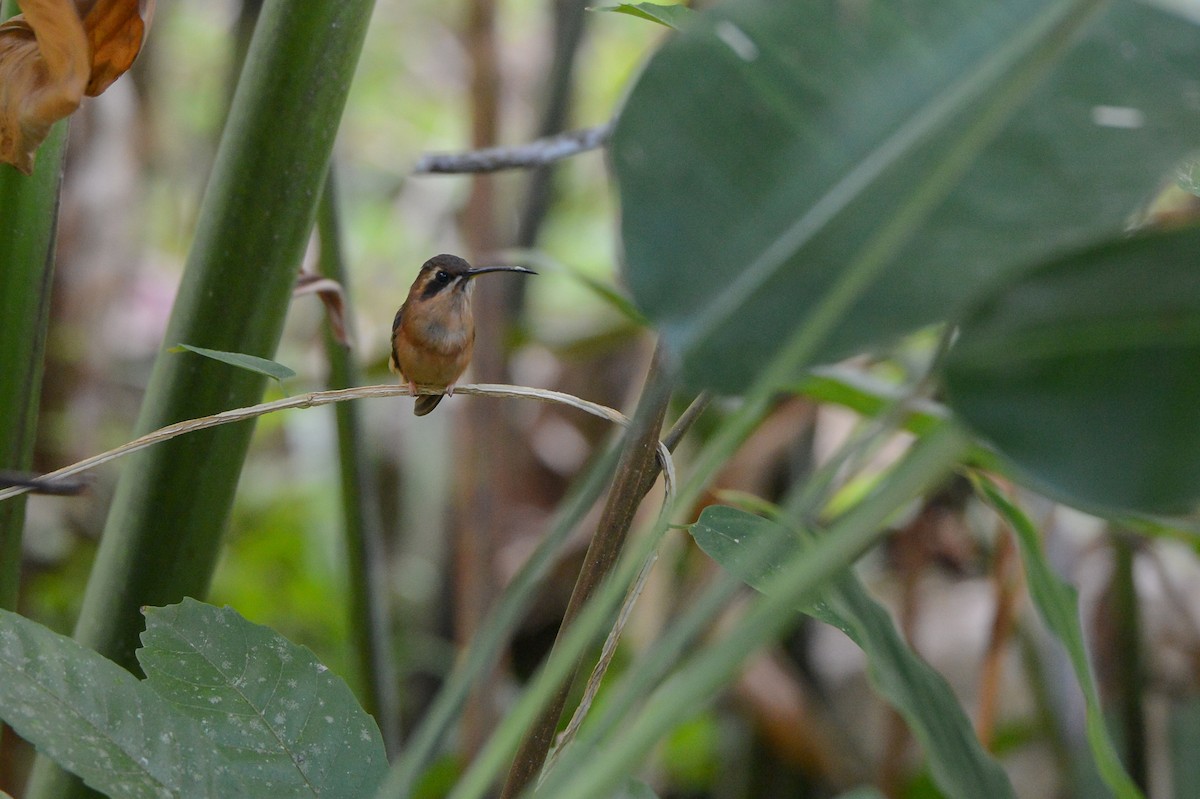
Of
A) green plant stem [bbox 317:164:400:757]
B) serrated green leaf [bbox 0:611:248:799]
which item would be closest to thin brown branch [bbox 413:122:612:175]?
green plant stem [bbox 317:164:400:757]

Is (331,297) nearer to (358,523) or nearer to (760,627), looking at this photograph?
(358,523)

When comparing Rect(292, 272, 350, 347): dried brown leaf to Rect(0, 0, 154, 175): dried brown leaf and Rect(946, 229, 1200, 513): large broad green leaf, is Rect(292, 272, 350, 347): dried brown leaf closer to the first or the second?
Rect(0, 0, 154, 175): dried brown leaf

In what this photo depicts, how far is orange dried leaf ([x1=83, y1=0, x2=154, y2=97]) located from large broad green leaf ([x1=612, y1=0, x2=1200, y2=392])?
0.49 metres

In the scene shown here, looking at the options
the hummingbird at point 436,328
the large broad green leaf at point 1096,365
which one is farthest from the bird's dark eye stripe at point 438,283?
the large broad green leaf at point 1096,365

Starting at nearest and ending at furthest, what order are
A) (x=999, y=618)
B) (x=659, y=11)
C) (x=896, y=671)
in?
(x=896, y=671)
(x=659, y=11)
(x=999, y=618)

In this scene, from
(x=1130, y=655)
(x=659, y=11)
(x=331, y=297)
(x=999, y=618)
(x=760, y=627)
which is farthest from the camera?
(x=1130, y=655)

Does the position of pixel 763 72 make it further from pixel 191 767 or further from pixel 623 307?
pixel 623 307

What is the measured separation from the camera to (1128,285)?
0.36 m

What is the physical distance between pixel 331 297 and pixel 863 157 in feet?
2.15

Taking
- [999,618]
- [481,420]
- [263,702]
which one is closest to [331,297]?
[263,702]

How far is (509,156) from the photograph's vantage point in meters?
1.00

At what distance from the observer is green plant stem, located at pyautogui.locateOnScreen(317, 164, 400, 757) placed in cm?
102

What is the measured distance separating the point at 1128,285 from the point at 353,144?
4.44 metres

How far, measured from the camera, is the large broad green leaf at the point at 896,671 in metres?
0.45
